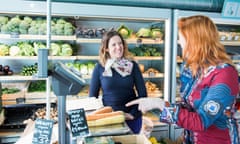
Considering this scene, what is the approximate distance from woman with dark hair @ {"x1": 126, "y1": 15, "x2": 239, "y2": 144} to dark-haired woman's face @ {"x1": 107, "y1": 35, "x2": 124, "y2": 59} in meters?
0.87

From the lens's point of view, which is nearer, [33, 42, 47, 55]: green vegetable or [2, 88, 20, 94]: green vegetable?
[2, 88, 20, 94]: green vegetable

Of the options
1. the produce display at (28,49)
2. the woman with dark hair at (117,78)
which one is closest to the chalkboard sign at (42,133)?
the woman with dark hair at (117,78)

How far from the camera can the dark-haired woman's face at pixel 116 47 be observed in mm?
2342

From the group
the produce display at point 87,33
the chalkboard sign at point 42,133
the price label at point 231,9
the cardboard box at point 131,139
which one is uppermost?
the price label at point 231,9

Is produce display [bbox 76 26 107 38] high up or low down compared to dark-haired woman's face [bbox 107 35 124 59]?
up

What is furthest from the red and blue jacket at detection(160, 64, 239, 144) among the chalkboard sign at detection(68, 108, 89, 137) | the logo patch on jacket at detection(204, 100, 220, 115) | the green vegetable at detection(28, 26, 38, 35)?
the green vegetable at detection(28, 26, 38, 35)

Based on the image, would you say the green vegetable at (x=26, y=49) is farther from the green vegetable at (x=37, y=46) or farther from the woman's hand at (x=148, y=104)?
the woman's hand at (x=148, y=104)

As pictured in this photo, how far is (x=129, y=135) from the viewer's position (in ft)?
4.20

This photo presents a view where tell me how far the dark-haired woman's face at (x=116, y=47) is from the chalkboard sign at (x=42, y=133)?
1361 mm

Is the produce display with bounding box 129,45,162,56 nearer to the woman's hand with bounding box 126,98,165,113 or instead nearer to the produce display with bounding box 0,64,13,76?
the produce display with bounding box 0,64,13,76

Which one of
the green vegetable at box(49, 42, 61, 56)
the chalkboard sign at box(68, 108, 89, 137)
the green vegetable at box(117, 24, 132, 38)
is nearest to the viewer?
the chalkboard sign at box(68, 108, 89, 137)

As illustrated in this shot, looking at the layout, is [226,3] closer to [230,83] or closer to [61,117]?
[230,83]

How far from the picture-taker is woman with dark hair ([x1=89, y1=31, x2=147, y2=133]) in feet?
7.74

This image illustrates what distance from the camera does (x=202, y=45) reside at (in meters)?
1.43
